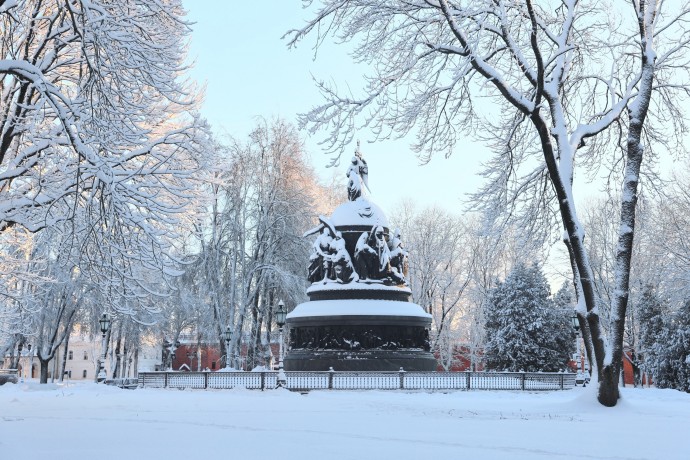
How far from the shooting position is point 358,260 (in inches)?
1242

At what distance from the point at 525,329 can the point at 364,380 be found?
1959 cm

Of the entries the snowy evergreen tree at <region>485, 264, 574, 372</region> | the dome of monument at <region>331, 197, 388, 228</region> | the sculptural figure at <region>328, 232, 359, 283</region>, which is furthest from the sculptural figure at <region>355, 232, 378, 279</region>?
the snowy evergreen tree at <region>485, 264, 574, 372</region>

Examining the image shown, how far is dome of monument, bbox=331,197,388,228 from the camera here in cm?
3203

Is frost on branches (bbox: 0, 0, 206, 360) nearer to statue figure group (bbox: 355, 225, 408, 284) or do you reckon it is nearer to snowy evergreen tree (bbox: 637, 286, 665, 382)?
statue figure group (bbox: 355, 225, 408, 284)

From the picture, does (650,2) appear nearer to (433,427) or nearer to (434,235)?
(433,427)

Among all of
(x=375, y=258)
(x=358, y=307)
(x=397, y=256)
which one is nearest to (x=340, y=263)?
(x=375, y=258)

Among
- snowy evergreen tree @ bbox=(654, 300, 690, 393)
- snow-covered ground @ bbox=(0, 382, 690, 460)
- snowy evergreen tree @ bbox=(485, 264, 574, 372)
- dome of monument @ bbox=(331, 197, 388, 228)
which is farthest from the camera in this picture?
snowy evergreen tree @ bbox=(485, 264, 574, 372)

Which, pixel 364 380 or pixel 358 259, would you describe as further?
pixel 358 259

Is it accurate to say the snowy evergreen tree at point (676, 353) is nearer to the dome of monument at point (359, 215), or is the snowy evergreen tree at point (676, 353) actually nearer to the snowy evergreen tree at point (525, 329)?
the snowy evergreen tree at point (525, 329)

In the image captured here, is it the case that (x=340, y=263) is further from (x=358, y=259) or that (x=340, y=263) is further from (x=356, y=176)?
(x=356, y=176)

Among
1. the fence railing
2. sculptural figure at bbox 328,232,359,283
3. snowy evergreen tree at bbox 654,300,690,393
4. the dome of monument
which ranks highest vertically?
the dome of monument

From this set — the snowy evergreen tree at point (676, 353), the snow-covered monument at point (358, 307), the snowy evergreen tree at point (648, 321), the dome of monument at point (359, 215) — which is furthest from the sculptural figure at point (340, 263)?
the snowy evergreen tree at point (648, 321)

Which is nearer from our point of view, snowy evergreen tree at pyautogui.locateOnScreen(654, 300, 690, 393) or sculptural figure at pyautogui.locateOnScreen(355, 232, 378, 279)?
sculptural figure at pyautogui.locateOnScreen(355, 232, 378, 279)

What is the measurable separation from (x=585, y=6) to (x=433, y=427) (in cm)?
1055
